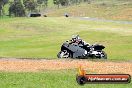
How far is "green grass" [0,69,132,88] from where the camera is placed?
16844mm

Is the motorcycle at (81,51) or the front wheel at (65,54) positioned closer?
the motorcycle at (81,51)

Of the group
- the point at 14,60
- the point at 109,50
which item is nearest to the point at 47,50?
the point at 109,50

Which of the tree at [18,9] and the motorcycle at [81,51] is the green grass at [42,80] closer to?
the motorcycle at [81,51]

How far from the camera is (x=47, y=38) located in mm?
55031

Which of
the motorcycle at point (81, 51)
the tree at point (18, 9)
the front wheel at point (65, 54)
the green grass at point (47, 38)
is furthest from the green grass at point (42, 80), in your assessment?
the tree at point (18, 9)

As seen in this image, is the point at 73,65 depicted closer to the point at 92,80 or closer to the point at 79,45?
the point at 79,45

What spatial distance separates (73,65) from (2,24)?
5526cm

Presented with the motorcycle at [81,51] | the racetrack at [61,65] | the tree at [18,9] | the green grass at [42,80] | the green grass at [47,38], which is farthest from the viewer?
the tree at [18,9]

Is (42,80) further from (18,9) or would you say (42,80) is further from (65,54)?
(18,9)

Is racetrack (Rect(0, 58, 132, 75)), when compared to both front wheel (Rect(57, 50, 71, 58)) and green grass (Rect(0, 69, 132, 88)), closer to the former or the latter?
green grass (Rect(0, 69, 132, 88))

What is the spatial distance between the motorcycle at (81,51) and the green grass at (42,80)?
8560mm

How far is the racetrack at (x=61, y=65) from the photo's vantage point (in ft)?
70.2

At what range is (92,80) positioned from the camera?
12.2 m

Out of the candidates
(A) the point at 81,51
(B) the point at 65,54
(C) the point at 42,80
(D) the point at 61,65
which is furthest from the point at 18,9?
(C) the point at 42,80
